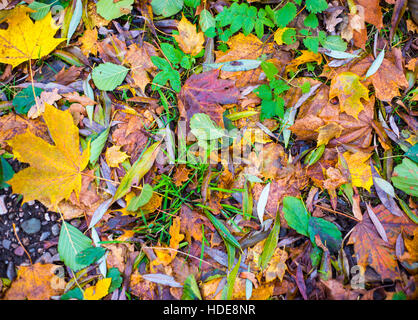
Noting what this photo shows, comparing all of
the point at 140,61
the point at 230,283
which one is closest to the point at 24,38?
the point at 140,61

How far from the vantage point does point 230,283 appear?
158 cm

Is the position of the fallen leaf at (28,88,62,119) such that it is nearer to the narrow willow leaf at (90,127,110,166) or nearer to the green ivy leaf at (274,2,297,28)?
the narrow willow leaf at (90,127,110,166)

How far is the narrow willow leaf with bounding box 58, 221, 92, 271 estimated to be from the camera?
157cm

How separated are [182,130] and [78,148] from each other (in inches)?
23.7

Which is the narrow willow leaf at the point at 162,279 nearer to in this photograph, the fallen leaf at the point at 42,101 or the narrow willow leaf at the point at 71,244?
the narrow willow leaf at the point at 71,244

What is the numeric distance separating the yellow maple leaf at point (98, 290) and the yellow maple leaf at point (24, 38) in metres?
1.37

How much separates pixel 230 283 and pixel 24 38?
1.86 metres

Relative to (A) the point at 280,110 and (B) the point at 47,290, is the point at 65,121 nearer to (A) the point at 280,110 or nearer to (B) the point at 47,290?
(B) the point at 47,290

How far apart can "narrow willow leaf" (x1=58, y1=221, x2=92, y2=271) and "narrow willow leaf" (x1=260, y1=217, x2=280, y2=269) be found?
1001mm

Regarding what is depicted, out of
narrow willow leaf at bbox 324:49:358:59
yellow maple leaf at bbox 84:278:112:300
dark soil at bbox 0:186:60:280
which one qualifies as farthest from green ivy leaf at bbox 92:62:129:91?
narrow willow leaf at bbox 324:49:358:59

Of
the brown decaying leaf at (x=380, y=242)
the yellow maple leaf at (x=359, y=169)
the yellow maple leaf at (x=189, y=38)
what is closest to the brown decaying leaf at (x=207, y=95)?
the yellow maple leaf at (x=189, y=38)

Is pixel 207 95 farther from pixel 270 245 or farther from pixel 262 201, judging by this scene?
pixel 270 245

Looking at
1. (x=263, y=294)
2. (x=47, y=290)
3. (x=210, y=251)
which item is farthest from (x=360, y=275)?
(x=47, y=290)

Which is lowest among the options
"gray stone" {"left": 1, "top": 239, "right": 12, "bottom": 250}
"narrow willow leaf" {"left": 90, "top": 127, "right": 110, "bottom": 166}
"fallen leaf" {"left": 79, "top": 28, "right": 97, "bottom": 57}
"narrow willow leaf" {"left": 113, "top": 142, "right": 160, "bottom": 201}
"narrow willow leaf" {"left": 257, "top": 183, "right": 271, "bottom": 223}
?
"narrow willow leaf" {"left": 257, "top": 183, "right": 271, "bottom": 223}
